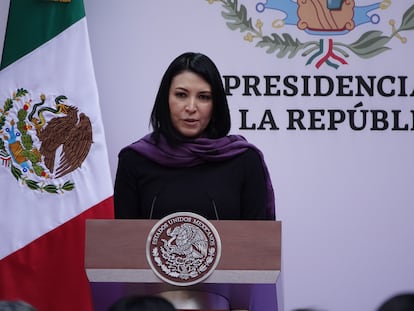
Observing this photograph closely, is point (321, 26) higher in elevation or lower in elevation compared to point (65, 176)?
higher

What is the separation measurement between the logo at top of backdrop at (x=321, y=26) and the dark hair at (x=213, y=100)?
140cm

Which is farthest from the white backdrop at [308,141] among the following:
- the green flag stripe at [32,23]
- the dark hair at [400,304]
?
the dark hair at [400,304]

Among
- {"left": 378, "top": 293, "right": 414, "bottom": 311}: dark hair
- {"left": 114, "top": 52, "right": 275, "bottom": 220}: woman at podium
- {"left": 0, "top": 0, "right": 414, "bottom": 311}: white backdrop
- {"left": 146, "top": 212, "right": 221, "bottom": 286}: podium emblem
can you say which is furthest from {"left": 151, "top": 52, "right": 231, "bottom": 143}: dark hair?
{"left": 378, "top": 293, "right": 414, "bottom": 311}: dark hair

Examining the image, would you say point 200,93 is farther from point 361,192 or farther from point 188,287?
point 361,192

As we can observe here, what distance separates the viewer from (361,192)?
4.66 metres

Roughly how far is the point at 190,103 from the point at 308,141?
155 centimetres

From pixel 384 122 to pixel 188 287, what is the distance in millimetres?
2217

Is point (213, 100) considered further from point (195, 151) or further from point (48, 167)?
point (48, 167)

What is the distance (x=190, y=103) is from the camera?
3186 mm

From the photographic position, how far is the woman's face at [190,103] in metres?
3.19

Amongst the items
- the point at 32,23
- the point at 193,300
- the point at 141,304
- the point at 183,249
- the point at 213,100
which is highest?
the point at 32,23

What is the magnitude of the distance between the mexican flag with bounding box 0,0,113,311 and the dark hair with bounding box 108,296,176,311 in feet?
7.57

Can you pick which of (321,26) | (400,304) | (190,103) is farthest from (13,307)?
(321,26)

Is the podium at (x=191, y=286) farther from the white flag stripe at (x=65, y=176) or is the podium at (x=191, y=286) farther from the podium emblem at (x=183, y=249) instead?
the white flag stripe at (x=65, y=176)
